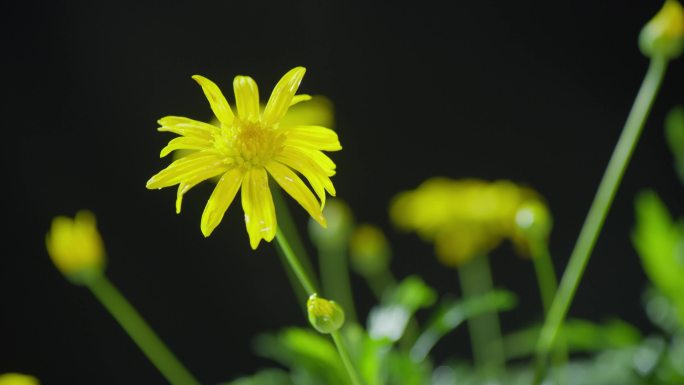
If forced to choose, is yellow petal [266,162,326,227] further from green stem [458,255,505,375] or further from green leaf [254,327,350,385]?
green stem [458,255,505,375]

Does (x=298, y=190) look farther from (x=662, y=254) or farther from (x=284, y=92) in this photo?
(x=662, y=254)

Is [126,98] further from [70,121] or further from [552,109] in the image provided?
[552,109]

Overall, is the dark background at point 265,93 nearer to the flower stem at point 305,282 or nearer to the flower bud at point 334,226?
the flower bud at point 334,226

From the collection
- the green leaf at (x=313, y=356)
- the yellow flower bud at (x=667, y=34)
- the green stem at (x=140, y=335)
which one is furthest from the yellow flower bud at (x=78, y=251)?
the yellow flower bud at (x=667, y=34)

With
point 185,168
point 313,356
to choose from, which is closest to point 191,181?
point 185,168

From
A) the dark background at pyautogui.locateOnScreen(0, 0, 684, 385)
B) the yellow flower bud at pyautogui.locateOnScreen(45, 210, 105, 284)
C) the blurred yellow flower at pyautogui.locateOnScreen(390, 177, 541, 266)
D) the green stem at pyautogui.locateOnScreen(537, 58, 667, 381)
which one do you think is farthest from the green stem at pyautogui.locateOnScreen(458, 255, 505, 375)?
the yellow flower bud at pyautogui.locateOnScreen(45, 210, 105, 284)

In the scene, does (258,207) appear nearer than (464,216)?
Yes

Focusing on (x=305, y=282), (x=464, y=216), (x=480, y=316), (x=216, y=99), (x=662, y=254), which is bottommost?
(x=480, y=316)
